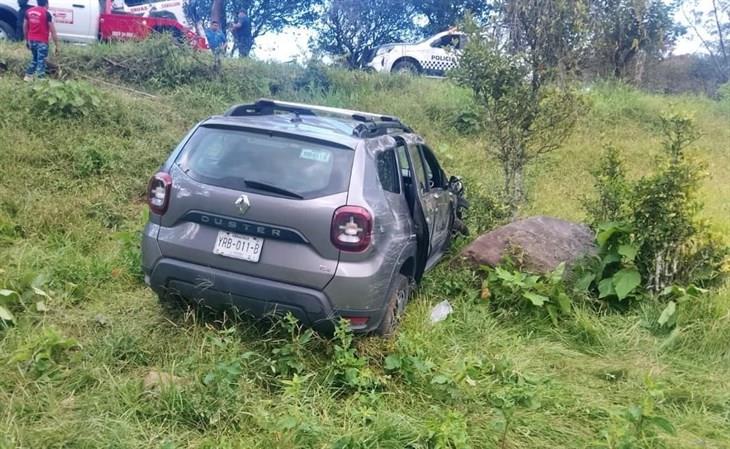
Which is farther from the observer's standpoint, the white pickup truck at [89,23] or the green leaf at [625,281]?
the white pickup truck at [89,23]

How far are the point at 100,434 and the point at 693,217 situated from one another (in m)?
4.47

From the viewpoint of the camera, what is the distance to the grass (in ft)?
10.2

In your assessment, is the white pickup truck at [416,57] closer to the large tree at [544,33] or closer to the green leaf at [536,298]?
the large tree at [544,33]

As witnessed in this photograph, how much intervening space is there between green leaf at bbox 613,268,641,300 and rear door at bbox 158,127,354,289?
249 cm

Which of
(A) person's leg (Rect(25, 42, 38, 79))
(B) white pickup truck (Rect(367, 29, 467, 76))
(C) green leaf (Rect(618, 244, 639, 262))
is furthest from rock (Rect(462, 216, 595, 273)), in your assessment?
(B) white pickup truck (Rect(367, 29, 467, 76))

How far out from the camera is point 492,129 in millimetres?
6938

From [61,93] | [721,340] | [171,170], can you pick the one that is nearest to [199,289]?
[171,170]

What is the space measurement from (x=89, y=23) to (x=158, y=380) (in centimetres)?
1114

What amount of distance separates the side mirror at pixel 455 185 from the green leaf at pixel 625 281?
1.71 m

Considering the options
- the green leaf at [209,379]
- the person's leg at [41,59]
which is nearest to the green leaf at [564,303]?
the green leaf at [209,379]

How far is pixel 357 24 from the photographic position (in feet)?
83.6

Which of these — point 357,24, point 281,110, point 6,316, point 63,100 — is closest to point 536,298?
point 281,110

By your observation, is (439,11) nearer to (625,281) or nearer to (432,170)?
(432,170)

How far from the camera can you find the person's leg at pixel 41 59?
941 cm
